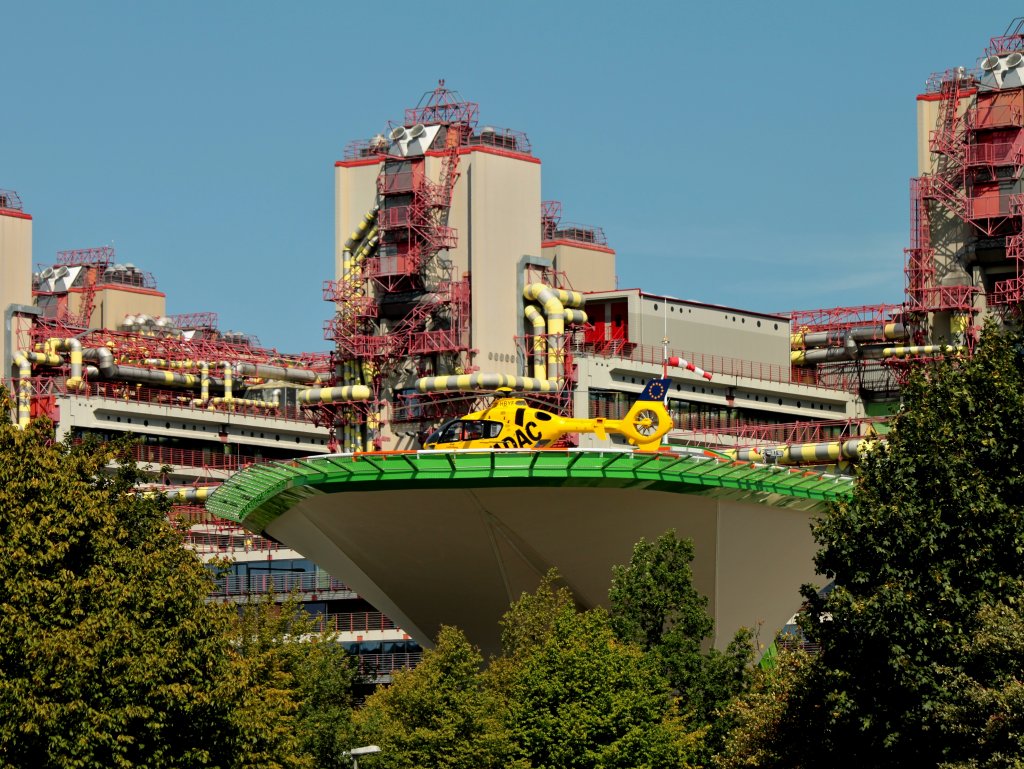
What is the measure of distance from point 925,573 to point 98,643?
22839 mm

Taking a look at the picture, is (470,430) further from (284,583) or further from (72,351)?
(72,351)

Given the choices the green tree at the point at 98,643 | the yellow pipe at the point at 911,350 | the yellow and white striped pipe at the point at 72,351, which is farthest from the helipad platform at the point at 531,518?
the yellow and white striped pipe at the point at 72,351

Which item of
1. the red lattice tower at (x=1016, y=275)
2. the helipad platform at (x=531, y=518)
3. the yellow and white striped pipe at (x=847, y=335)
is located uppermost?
the red lattice tower at (x=1016, y=275)

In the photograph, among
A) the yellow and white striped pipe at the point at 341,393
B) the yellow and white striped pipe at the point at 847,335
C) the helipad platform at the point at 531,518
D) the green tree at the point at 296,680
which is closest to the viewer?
the green tree at the point at 296,680

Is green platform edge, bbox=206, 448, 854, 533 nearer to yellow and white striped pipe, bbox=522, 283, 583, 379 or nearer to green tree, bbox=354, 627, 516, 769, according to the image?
green tree, bbox=354, 627, 516, 769

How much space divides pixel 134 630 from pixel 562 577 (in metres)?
38.4

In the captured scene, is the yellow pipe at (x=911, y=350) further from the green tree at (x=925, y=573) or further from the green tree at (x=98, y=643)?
the green tree at (x=98, y=643)

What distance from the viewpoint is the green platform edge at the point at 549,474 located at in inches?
3720

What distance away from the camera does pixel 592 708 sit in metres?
74.5

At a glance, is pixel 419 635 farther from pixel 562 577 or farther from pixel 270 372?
pixel 270 372

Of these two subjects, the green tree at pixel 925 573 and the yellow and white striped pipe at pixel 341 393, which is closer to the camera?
the green tree at pixel 925 573

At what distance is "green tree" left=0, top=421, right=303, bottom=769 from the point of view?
63.2 m

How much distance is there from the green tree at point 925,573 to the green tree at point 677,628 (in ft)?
46.0

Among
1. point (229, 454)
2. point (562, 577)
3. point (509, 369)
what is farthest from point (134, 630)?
point (229, 454)
